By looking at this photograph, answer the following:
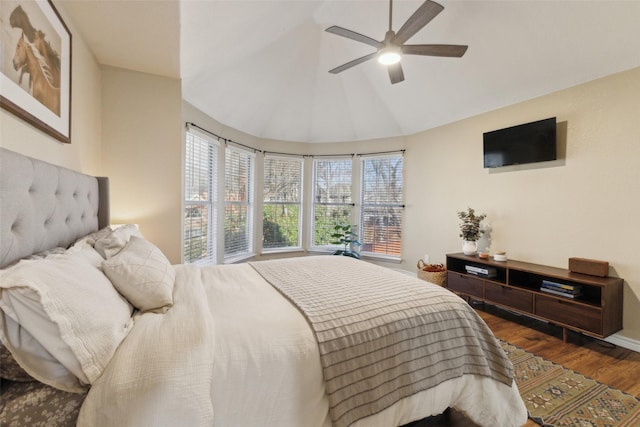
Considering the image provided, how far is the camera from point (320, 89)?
13.9 ft

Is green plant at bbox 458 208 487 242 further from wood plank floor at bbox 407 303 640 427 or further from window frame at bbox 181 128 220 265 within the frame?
window frame at bbox 181 128 220 265

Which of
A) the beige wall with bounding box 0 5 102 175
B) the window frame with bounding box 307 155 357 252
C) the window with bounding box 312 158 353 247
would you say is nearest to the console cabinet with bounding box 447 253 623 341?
the window frame with bounding box 307 155 357 252

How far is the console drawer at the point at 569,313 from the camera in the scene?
7.61 ft

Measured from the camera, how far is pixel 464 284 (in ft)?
11.1

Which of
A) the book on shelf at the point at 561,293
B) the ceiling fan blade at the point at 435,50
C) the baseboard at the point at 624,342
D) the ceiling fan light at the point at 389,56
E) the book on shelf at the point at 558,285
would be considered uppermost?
the ceiling fan blade at the point at 435,50

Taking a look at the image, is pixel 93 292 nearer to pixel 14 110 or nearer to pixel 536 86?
pixel 14 110

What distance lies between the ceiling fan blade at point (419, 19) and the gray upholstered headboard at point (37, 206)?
2.35 m

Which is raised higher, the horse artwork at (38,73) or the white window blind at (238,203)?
the horse artwork at (38,73)

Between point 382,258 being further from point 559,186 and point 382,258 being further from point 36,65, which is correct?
point 36,65

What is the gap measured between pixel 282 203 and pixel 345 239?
1.32 metres

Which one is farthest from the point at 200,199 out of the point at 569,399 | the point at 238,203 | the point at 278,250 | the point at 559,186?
the point at 559,186

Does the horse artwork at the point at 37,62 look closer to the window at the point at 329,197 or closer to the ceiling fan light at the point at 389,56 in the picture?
the ceiling fan light at the point at 389,56

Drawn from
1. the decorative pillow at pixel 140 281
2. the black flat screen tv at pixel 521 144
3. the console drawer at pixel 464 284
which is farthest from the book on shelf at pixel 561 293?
the decorative pillow at pixel 140 281

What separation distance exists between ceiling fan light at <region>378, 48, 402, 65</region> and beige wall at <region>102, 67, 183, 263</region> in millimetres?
1979
